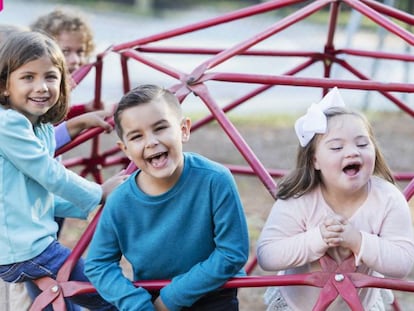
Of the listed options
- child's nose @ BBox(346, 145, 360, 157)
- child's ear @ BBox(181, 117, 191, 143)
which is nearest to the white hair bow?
child's nose @ BBox(346, 145, 360, 157)

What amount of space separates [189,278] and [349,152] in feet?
2.04

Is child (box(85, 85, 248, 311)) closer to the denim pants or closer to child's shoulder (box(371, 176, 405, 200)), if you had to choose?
the denim pants

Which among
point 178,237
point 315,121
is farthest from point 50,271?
point 315,121

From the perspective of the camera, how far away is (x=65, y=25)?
4809 mm

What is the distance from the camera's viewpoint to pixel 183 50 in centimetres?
488

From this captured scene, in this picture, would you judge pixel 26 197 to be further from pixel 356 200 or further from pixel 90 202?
pixel 356 200

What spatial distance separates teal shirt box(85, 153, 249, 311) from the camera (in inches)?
120

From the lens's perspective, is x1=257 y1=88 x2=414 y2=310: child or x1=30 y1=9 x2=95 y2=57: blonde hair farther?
x1=30 y1=9 x2=95 y2=57: blonde hair

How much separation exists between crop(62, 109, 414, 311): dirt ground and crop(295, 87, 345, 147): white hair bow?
329 cm

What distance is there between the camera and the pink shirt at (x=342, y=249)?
3.05 meters

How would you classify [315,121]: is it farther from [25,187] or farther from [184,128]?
[25,187]

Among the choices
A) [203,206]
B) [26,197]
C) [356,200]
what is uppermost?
[356,200]

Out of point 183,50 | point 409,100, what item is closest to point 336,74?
point 409,100

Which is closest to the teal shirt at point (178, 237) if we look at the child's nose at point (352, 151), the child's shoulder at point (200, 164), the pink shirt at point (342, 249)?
the child's shoulder at point (200, 164)
